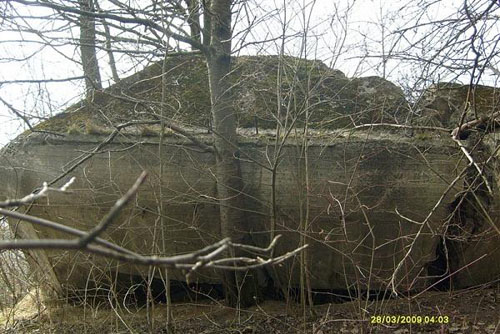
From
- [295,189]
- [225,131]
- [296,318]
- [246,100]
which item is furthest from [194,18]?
[296,318]

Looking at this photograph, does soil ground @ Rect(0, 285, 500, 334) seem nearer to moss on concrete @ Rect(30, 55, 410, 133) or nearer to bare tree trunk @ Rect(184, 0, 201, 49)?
moss on concrete @ Rect(30, 55, 410, 133)

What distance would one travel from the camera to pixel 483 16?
3600 millimetres

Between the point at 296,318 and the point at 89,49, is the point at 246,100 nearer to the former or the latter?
the point at 89,49

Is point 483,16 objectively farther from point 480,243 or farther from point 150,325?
point 150,325

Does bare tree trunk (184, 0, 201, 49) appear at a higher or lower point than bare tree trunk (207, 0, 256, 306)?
higher

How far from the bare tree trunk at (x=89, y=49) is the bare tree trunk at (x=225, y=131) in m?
1.24

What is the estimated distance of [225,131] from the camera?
501 centimetres

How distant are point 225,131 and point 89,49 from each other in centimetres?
178

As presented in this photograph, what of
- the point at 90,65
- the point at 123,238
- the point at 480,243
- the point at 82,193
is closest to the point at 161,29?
the point at 90,65

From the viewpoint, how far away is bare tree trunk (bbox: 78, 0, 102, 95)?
4.67 m

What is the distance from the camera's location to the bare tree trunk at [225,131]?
4914mm

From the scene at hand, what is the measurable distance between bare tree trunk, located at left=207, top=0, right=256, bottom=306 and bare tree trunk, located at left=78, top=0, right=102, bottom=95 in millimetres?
1235

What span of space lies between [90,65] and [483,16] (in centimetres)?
388

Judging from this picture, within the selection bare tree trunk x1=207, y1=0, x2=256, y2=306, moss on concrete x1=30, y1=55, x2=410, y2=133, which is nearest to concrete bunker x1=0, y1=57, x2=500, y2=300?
moss on concrete x1=30, y1=55, x2=410, y2=133
